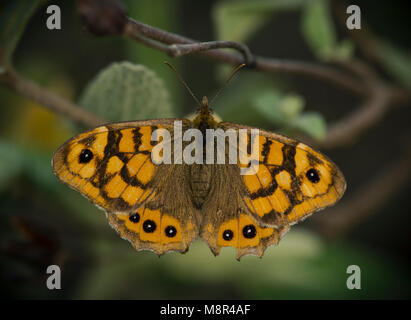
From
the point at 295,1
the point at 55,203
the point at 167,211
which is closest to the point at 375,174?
the point at 295,1

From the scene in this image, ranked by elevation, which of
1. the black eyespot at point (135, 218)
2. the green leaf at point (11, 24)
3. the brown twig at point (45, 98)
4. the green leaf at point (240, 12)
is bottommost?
the black eyespot at point (135, 218)

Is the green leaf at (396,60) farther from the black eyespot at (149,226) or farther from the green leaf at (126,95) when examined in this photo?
the black eyespot at (149,226)

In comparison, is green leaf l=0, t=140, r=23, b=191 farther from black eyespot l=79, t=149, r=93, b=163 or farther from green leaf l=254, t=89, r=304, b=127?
green leaf l=254, t=89, r=304, b=127

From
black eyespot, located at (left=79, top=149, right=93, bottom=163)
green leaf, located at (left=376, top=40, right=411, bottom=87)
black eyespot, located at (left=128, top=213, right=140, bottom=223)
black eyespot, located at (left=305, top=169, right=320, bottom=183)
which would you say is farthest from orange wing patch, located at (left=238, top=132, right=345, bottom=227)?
green leaf, located at (left=376, top=40, right=411, bottom=87)

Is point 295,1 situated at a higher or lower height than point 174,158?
higher

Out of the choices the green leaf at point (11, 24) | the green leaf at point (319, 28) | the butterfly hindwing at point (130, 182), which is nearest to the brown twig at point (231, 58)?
the green leaf at point (319, 28)
